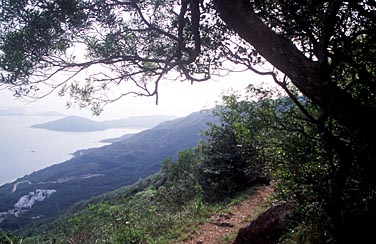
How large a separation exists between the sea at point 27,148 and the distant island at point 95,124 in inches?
665

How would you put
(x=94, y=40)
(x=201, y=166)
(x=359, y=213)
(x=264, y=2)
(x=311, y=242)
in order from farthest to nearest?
(x=201, y=166)
(x=94, y=40)
(x=264, y=2)
(x=311, y=242)
(x=359, y=213)

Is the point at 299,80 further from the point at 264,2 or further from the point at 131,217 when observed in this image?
the point at 131,217

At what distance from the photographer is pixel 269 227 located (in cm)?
420

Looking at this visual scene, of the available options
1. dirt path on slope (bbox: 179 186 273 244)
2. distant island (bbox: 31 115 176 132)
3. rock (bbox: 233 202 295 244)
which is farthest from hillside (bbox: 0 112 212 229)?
distant island (bbox: 31 115 176 132)

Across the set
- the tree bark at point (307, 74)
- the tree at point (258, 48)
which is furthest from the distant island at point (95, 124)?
the tree bark at point (307, 74)

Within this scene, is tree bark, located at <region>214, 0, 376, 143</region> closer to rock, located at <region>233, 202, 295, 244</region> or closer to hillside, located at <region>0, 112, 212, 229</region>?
rock, located at <region>233, 202, 295, 244</region>

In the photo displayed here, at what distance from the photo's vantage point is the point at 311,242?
308cm

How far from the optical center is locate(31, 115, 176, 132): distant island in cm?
15150

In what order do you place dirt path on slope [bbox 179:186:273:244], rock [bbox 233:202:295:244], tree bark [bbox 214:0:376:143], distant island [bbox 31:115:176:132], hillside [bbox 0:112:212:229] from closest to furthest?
tree bark [bbox 214:0:376:143] < rock [bbox 233:202:295:244] < dirt path on slope [bbox 179:186:273:244] < hillside [bbox 0:112:212:229] < distant island [bbox 31:115:176:132]

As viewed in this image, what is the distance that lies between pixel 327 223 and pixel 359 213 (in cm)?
33

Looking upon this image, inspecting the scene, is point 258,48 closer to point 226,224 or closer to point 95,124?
point 226,224

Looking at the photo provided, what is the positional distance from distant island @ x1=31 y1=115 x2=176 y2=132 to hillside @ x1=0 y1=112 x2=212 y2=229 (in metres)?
51.3

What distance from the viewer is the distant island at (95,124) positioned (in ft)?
497

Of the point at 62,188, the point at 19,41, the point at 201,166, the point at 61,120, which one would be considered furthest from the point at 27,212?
the point at 61,120
